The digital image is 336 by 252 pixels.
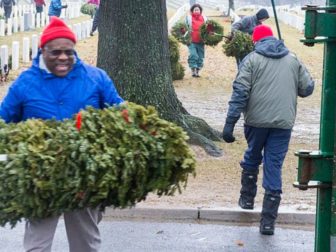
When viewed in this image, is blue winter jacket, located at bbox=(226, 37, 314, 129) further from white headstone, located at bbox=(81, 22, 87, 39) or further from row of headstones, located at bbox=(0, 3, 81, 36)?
white headstone, located at bbox=(81, 22, 87, 39)

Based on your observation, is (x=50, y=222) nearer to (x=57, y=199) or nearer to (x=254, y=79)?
(x=57, y=199)

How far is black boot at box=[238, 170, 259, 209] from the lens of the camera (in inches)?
337

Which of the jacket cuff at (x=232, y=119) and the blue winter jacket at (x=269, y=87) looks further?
the jacket cuff at (x=232, y=119)

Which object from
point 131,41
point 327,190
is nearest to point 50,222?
point 327,190

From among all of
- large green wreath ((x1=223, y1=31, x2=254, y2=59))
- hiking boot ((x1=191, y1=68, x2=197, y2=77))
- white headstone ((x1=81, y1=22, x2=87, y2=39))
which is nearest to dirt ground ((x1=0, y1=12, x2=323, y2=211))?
hiking boot ((x1=191, y1=68, x2=197, y2=77))

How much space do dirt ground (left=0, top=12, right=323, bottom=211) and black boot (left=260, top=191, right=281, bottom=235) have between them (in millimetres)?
939

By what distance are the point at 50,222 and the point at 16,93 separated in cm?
78

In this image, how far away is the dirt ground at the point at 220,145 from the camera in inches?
368

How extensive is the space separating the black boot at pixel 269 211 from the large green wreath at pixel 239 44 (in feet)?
28.9

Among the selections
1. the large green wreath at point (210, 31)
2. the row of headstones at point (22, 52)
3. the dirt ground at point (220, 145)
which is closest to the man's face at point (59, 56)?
the dirt ground at point (220, 145)

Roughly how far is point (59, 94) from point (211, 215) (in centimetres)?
391

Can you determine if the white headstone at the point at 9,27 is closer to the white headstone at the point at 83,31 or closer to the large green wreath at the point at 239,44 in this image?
the white headstone at the point at 83,31

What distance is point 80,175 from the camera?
4.68 meters

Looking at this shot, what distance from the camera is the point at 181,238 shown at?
813 cm
